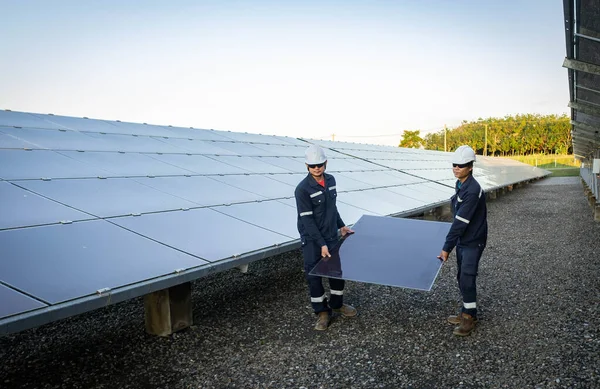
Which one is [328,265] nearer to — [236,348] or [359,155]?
[236,348]

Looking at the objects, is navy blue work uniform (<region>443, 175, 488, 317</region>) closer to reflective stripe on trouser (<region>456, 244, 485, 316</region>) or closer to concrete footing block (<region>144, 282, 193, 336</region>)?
reflective stripe on trouser (<region>456, 244, 485, 316</region>)

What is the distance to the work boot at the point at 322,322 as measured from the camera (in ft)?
19.1

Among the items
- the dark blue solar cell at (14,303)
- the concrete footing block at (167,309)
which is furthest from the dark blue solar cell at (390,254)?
the dark blue solar cell at (14,303)

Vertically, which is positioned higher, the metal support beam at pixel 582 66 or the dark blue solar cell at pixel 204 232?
the metal support beam at pixel 582 66

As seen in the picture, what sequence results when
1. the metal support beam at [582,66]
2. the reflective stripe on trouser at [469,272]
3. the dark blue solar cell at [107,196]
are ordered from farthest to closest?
the metal support beam at [582,66] → the dark blue solar cell at [107,196] → the reflective stripe on trouser at [469,272]

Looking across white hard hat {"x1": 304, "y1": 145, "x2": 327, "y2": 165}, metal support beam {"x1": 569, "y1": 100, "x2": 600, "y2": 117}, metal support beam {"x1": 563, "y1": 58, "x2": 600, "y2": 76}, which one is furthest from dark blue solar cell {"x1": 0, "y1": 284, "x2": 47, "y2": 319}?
metal support beam {"x1": 569, "y1": 100, "x2": 600, "y2": 117}

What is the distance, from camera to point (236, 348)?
5.33m

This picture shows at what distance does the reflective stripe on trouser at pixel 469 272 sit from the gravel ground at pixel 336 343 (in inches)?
15.0

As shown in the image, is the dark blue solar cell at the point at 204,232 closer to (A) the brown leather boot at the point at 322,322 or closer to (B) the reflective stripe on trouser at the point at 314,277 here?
(B) the reflective stripe on trouser at the point at 314,277

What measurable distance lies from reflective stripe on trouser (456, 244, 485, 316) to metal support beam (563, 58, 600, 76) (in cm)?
739

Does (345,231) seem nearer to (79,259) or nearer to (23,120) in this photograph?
(79,259)

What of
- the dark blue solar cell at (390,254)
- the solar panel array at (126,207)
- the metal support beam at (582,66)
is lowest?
the dark blue solar cell at (390,254)

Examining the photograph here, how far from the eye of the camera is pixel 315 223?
572 centimetres

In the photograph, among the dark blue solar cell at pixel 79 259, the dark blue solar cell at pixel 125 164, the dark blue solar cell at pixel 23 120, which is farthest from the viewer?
the dark blue solar cell at pixel 23 120
